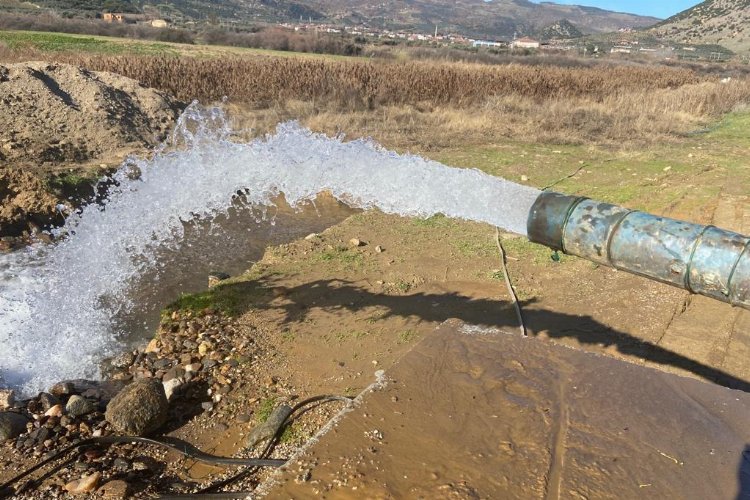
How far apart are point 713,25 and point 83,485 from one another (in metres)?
105

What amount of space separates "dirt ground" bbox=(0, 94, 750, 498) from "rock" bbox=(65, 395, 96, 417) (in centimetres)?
49

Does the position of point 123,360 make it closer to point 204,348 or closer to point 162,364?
point 162,364

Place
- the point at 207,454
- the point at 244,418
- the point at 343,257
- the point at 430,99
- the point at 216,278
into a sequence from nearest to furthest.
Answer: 1. the point at 207,454
2. the point at 244,418
3. the point at 216,278
4. the point at 343,257
5. the point at 430,99

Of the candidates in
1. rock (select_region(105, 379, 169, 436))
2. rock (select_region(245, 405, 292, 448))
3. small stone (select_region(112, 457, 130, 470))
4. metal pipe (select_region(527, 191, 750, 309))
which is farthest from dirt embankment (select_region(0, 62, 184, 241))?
metal pipe (select_region(527, 191, 750, 309))

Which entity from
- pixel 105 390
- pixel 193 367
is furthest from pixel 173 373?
pixel 105 390

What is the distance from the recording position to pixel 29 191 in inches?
341

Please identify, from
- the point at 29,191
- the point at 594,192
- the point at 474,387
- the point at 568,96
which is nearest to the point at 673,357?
the point at 474,387

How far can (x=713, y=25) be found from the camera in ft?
280

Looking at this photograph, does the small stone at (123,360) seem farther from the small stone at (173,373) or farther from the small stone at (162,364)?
the small stone at (173,373)

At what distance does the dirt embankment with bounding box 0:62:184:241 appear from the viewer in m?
8.66

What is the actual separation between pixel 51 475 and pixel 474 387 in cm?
305

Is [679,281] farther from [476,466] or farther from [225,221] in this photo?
[225,221]

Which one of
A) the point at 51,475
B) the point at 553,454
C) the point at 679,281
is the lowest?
the point at 51,475

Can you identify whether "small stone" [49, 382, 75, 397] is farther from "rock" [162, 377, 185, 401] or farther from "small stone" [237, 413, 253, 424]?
"small stone" [237, 413, 253, 424]
